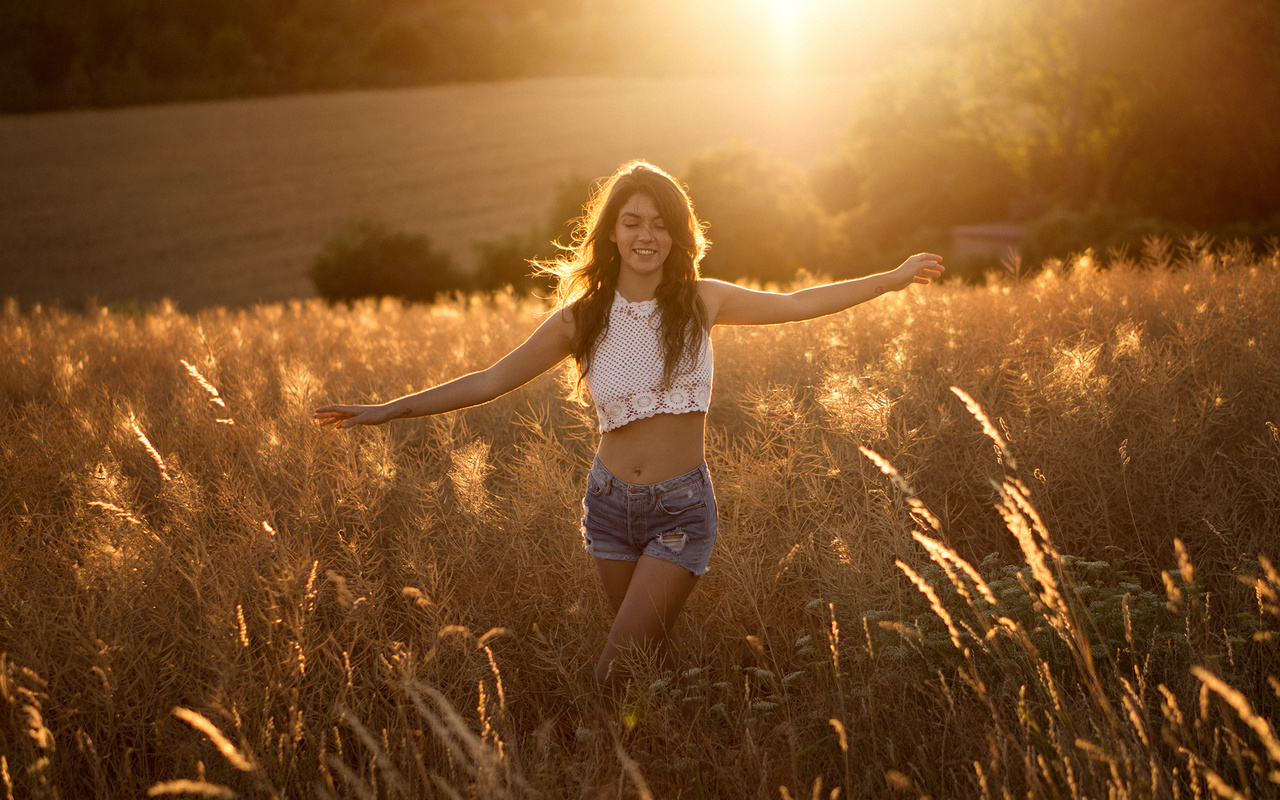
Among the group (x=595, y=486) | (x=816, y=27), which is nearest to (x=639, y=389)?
(x=595, y=486)

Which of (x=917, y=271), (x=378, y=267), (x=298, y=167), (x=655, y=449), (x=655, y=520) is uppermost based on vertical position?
(x=298, y=167)

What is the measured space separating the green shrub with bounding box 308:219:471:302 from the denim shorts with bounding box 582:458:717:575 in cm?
2475

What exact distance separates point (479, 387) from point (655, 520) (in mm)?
778

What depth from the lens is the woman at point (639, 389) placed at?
8.73 feet

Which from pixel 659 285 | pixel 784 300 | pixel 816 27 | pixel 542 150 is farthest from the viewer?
pixel 816 27

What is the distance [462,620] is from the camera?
294 cm

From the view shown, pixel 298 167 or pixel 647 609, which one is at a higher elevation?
pixel 298 167

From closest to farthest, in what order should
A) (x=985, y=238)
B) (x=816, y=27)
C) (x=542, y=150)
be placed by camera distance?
(x=985, y=238), (x=542, y=150), (x=816, y=27)

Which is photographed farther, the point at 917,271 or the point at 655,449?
the point at 917,271

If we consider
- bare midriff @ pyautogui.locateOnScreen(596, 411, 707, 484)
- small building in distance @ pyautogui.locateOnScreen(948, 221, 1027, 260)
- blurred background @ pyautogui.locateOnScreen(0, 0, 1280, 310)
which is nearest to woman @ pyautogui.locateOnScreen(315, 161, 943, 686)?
bare midriff @ pyautogui.locateOnScreen(596, 411, 707, 484)

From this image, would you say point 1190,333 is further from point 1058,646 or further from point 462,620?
point 462,620

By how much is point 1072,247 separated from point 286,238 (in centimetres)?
2899

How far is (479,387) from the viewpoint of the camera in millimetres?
2773

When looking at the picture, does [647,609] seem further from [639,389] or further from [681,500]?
[639,389]
